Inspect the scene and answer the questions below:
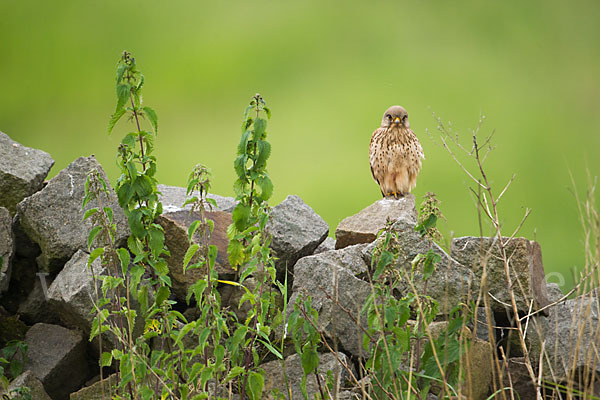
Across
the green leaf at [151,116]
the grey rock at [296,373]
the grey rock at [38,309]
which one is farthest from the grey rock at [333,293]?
the grey rock at [38,309]

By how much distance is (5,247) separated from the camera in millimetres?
4168

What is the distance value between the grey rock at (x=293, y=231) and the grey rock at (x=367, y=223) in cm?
14

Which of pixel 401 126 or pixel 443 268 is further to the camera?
pixel 401 126

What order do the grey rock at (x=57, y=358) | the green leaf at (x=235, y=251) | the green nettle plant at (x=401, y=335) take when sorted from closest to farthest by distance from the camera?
the green nettle plant at (x=401, y=335), the green leaf at (x=235, y=251), the grey rock at (x=57, y=358)

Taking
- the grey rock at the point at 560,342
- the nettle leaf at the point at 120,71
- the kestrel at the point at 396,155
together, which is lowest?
the grey rock at the point at 560,342

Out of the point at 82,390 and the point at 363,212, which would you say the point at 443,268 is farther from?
the point at 82,390

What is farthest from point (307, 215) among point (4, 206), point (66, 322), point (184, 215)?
point (4, 206)

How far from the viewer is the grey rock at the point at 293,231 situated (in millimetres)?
4266

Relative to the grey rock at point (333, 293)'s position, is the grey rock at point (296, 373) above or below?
below

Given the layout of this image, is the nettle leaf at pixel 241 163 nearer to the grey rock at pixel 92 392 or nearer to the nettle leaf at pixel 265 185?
the nettle leaf at pixel 265 185

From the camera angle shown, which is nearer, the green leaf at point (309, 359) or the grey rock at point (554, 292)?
the green leaf at point (309, 359)

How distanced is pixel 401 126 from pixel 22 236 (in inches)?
121

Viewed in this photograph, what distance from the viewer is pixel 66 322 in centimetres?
417

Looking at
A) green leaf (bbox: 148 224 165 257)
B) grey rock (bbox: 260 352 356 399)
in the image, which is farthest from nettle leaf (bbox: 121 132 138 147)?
grey rock (bbox: 260 352 356 399)
